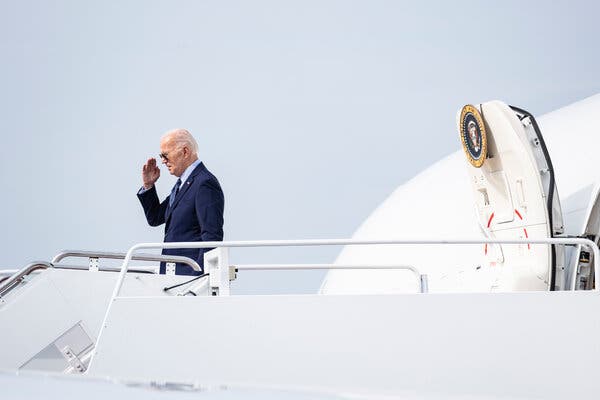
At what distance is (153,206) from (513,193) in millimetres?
3045

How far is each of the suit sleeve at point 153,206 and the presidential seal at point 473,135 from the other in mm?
2627

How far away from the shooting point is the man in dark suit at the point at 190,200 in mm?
7035

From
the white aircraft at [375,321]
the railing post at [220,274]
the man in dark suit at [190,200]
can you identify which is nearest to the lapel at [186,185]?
the man in dark suit at [190,200]

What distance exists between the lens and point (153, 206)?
7824 mm

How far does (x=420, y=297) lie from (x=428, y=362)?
0.39 meters

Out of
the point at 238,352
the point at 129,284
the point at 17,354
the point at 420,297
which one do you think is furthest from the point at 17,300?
the point at 420,297

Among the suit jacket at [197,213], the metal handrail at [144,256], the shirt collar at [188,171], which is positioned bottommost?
the metal handrail at [144,256]

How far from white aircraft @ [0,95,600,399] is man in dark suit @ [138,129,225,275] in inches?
13.8

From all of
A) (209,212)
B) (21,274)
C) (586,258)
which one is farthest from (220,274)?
(586,258)

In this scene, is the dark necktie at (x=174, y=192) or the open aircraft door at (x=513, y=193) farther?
the dark necktie at (x=174, y=192)

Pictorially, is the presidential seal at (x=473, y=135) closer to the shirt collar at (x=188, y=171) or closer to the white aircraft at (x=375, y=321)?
the white aircraft at (x=375, y=321)

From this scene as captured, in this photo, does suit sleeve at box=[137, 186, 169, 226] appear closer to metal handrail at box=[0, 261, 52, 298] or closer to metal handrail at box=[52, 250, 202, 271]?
metal handrail at box=[52, 250, 202, 271]

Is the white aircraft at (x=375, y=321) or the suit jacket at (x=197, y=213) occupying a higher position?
the suit jacket at (x=197, y=213)

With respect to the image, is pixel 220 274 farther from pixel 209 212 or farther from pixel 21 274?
pixel 21 274
